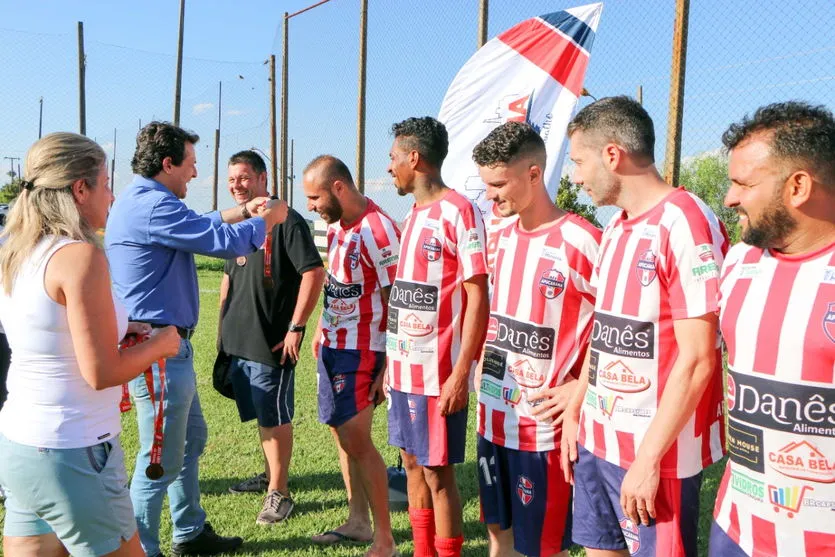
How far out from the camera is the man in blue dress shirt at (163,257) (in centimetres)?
337

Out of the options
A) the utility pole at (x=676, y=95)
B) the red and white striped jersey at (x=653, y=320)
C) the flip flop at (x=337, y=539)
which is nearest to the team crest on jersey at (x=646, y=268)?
the red and white striped jersey at (x=653, y=320)

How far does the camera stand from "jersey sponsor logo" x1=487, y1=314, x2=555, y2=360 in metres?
2.74

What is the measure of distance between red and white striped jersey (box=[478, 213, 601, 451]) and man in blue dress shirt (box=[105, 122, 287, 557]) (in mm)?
1423

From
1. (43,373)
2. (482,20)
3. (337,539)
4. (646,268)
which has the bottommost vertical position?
(337,539)

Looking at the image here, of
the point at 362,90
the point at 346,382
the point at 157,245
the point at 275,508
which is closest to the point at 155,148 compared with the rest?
the point at 157,245

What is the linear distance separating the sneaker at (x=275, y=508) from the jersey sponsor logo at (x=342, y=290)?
1.36 meters

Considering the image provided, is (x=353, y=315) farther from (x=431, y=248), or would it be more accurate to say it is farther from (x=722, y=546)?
(x=722, y=546)

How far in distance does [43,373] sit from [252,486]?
2.91 m

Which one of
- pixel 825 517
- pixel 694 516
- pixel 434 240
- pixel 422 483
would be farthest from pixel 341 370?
pixel 825 517

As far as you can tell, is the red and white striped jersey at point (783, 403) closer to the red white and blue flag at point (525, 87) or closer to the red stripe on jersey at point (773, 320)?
the red stripe on jersey at point (773, 320)

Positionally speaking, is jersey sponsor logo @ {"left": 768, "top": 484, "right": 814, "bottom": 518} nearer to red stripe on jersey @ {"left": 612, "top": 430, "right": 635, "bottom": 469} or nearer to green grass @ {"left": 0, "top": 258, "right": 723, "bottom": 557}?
red stripe on jersey @ {"left": 612, "top": 430, "right": 635, "bottom": 469}

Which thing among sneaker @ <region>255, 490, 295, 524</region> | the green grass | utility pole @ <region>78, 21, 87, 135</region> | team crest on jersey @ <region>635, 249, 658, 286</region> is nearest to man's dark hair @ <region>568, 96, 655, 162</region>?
team crest on jersey @ <region>635, 249, 658, 286</region>

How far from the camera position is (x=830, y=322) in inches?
65.1

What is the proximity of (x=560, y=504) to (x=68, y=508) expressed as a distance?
A: 1.77 meters
